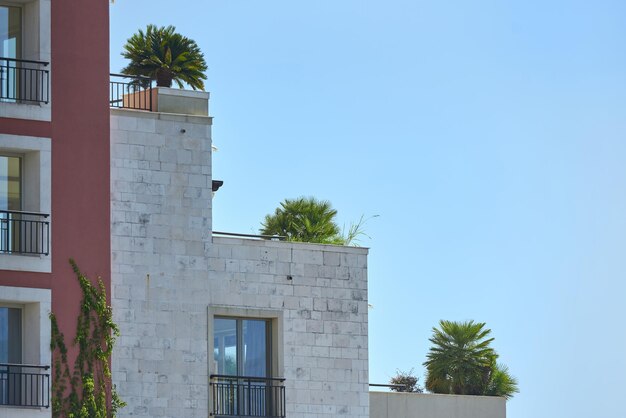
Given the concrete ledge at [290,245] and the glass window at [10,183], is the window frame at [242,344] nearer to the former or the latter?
the concrete ledge at [290,245]

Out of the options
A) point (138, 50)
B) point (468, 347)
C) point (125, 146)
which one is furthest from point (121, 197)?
point (468, 347)

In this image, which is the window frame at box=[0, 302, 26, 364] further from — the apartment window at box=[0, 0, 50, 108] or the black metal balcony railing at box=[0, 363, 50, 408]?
the apartment window at box=[0, 0, 50, 108]

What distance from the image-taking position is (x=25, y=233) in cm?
4275

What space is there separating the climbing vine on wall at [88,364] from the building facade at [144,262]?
21 centimetres

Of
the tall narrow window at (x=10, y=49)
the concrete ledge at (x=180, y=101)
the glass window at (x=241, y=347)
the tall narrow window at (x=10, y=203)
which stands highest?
the tall narrow window at (x=10, y=49)

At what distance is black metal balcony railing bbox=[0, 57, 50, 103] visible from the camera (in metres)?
43.4

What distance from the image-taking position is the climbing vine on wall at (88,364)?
42.1 m

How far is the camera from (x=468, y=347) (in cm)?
5447

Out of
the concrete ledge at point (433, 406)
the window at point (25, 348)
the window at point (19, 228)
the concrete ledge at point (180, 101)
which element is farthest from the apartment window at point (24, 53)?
the concrete ledge at point (433, 406)

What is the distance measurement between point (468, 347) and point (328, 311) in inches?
366

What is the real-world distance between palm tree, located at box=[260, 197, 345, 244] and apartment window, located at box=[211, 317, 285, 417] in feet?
18.6

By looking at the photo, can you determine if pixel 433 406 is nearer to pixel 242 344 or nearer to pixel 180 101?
pixel 242 344

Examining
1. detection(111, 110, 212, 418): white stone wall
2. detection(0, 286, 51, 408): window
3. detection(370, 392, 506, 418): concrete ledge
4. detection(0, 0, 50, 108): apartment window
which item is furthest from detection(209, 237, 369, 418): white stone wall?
detection(0, 0, 50, 108): apartment window

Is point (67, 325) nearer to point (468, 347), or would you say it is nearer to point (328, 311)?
point (328, 311)
